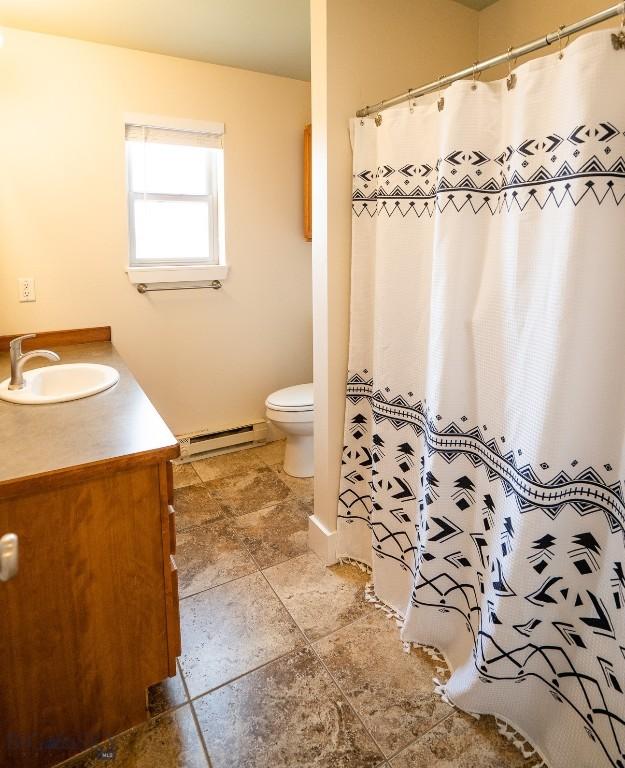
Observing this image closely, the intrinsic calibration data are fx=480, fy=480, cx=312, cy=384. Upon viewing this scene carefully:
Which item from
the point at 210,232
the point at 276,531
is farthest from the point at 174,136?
the point at 276,531

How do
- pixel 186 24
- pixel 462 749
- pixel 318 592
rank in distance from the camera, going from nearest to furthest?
1. pixel 462 749
2. pixel 318 592
3. pixel 186 24

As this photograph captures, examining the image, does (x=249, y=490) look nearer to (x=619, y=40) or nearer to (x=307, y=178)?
(x=307, y=178)

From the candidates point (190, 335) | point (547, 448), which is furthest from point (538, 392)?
point (190, 335)

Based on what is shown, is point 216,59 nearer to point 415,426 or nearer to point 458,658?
point 415,426

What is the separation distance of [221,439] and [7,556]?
2.30 m

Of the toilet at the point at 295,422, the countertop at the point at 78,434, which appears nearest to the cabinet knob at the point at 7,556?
the countertop at the point at 78,434

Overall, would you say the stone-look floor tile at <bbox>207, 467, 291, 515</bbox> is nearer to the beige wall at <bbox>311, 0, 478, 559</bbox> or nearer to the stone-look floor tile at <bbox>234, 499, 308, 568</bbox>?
the stone-look floor tile at <bbox>234, 499, 308, 568</bbox>

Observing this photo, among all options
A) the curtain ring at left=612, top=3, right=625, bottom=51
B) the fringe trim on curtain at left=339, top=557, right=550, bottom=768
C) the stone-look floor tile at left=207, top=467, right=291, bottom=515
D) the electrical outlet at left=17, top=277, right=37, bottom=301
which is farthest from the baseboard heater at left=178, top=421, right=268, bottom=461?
the curtain ring at left=612, top=3, right=625, bottom=51

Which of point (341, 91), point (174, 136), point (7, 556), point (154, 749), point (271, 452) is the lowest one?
point (154, 749)

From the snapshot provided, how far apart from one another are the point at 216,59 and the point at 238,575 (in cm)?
252

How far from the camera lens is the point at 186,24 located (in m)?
2.11

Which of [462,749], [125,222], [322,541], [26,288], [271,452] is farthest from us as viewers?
[271,452]

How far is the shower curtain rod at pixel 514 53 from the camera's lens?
962 millimetres

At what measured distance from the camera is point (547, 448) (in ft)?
3.59
